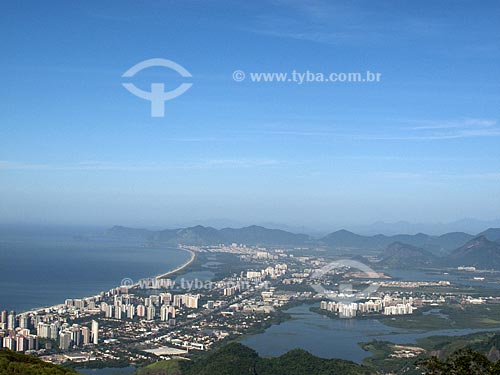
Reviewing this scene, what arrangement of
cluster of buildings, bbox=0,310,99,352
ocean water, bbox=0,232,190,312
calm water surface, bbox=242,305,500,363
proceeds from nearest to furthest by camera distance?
cluster of buildings, bbox=0,310,99,352 → calm water surface, bbox=242,305,500,363 → ocean water, bbox=0,232,190,312

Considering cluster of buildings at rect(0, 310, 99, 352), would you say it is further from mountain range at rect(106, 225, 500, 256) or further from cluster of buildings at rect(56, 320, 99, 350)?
mountain range at rect(106, 225, 500, 256)

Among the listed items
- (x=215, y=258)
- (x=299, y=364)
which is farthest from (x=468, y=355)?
(x=215, y=258)

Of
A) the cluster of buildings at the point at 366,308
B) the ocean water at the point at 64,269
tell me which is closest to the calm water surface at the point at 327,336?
Answer: the cluster of buildings at the point at 366,308

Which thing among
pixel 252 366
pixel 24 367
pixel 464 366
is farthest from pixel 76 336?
pixel 464 366

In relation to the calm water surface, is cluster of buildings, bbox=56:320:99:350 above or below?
above

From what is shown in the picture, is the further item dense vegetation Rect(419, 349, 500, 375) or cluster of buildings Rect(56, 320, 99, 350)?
cluster of buildings Rect(56, 320, 99, 350)

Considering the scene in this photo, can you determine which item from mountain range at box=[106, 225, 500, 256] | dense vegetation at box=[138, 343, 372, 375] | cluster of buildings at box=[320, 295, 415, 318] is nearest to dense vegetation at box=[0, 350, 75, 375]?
dense vegetation at box=[138, 343, 372, 375]

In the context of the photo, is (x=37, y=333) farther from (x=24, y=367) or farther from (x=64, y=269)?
(x=64, y=269)

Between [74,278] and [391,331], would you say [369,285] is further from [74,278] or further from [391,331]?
[74,278]
